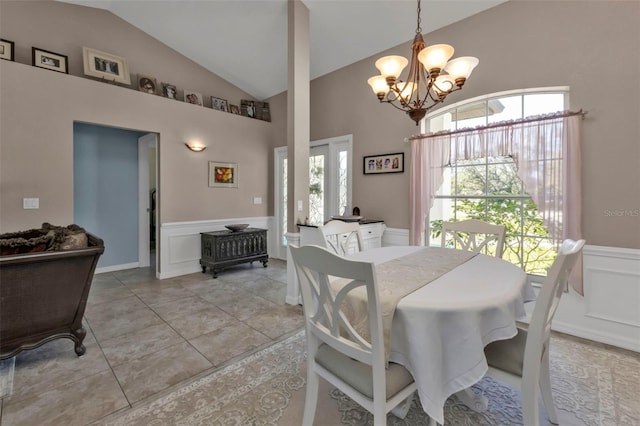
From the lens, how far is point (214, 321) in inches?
112

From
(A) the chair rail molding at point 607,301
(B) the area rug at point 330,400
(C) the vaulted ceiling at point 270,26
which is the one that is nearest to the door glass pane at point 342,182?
(C) the vaulted ceiling at point 270,26

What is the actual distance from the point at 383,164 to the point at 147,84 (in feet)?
11.7

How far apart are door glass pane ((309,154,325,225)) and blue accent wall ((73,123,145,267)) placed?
2994mm

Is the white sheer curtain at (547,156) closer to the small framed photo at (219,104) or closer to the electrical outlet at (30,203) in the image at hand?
the small framed photo at (219,104)

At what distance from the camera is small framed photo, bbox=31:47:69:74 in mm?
3357

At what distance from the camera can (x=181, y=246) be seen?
14.6 ft

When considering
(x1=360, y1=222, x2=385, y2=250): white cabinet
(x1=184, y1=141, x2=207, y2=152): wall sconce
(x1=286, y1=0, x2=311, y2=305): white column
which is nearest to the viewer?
(x1=286, y1=0, x2=311, y2=305): white column

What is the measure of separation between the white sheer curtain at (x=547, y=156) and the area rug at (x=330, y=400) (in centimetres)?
83

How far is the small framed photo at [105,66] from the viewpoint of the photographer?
3.66m

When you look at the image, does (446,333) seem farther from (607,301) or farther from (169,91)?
(169,91)

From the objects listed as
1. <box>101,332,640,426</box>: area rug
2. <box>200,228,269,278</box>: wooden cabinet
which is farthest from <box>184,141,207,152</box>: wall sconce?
<box>101,332,640,426</box>: area rug

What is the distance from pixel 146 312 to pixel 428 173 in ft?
11.4

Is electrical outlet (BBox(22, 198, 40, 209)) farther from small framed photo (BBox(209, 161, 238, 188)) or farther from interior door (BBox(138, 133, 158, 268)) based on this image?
small framed photo (BBox(209, 161, 238, 188))

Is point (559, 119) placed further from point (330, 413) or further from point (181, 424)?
point (181, 424)
